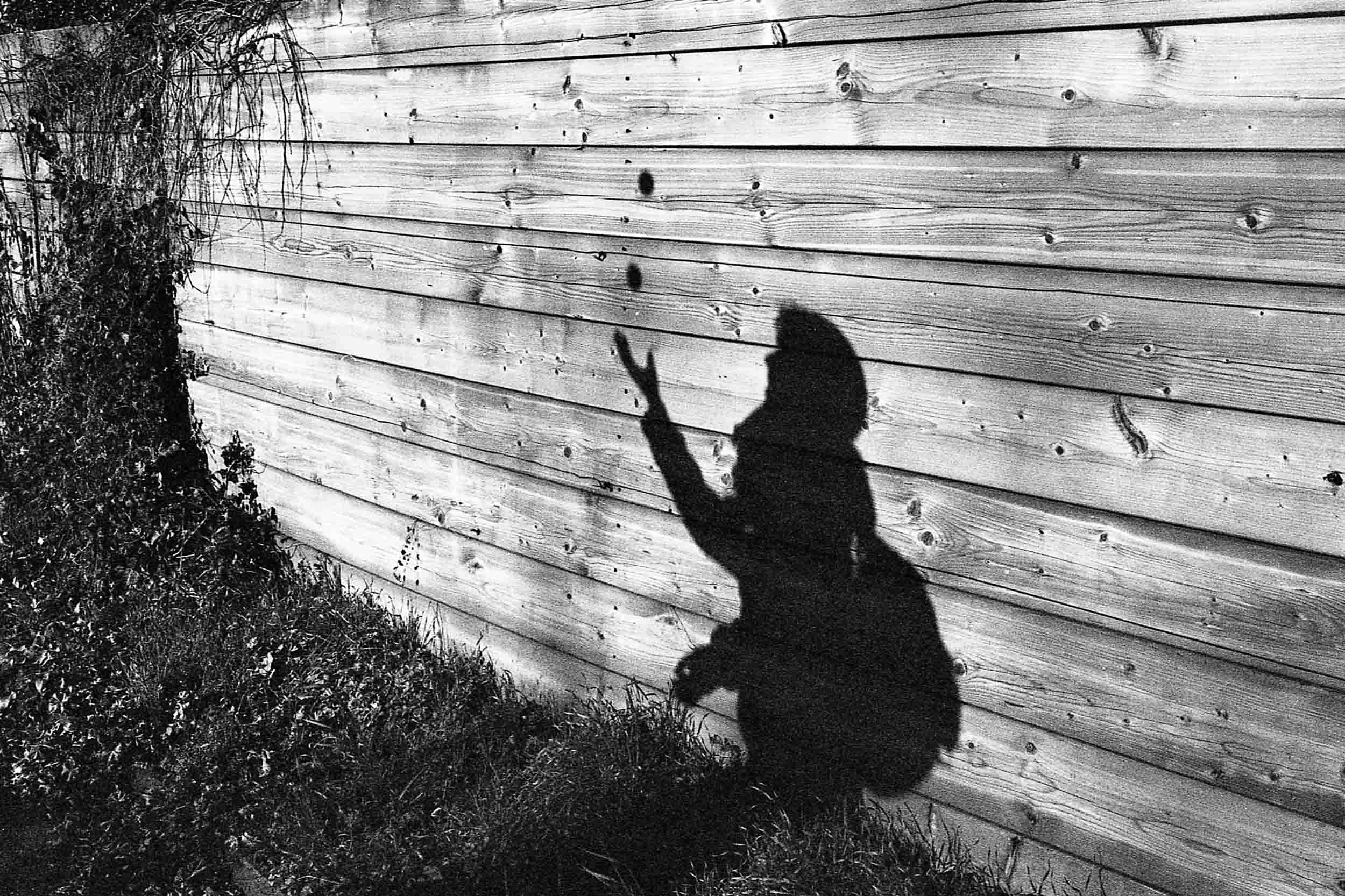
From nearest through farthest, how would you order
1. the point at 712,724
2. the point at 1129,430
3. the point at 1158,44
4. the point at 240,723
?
the point at 1158,44 < the point at 1129,430 < the point at 712,724 < the point at 240,723

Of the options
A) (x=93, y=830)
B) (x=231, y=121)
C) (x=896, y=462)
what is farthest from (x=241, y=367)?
(x=896, y=462)

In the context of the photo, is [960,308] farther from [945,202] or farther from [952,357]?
[945,202]

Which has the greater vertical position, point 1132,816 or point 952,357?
point 952,357

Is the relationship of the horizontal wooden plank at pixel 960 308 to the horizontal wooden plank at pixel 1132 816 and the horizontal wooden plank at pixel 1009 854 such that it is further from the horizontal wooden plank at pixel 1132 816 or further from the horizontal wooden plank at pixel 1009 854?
the horizontal wooden plank at pixel 1009 854

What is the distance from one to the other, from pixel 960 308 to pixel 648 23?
129 centimetres

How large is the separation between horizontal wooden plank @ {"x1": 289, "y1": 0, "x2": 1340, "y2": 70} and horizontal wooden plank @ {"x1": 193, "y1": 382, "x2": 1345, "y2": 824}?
1217 millimetres

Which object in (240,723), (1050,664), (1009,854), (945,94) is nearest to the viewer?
(945,94)

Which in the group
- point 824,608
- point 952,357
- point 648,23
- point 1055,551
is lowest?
point 824,608

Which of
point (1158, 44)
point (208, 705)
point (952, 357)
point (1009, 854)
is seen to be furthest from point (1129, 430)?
point (208, 705)

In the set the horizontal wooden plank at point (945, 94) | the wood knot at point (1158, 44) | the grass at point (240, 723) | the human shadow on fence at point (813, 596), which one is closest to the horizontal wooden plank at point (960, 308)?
the human shadow on fence at point (813, 596)

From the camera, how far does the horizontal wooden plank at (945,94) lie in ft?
7.42

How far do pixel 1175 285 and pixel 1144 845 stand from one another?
137 cm

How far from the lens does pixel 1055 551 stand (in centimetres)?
275

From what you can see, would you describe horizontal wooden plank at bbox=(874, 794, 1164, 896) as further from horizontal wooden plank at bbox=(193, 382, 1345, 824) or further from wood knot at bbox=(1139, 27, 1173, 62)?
wood knot at bbox=(1139, 27, 1173, 62)
